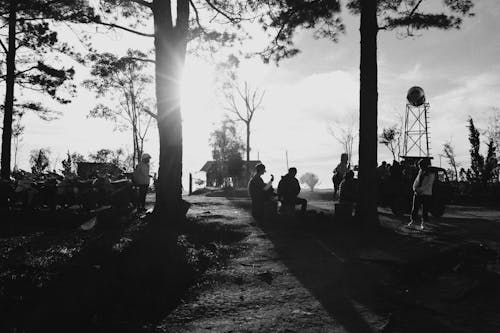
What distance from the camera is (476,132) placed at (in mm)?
29172

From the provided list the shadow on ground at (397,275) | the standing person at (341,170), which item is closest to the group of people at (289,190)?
the shadow on ground at (397,275)

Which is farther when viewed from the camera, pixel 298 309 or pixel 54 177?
pixel 54 177

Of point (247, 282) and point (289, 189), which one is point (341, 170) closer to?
point (289, 189)

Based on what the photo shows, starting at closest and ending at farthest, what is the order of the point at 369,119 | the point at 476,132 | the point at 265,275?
1. the point at 265,275
2. the point at 369,119
3. the point at 476,132

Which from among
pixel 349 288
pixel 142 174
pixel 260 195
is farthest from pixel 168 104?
pixel 349 288

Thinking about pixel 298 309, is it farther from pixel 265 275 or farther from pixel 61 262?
pixel 61 262

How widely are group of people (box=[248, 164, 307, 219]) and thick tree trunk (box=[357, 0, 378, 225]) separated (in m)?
1.74

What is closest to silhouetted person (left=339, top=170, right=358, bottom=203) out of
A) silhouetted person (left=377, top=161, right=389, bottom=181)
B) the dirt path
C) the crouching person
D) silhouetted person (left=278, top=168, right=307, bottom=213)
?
silhouetted person (left=278, top=168, right=307, bottom=213)

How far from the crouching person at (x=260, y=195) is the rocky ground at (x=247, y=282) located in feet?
7.91

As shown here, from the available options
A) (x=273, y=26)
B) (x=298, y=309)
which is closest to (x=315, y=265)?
(x=298, y=309)

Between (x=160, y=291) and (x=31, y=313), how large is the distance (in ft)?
4.74

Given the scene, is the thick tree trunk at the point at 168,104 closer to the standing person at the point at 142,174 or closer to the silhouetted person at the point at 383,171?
the standing person at the point at 142,174

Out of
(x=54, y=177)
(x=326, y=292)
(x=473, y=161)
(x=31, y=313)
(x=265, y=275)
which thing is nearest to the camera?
(x=31, y=313)

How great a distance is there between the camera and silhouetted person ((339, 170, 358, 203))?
35.0 ft
